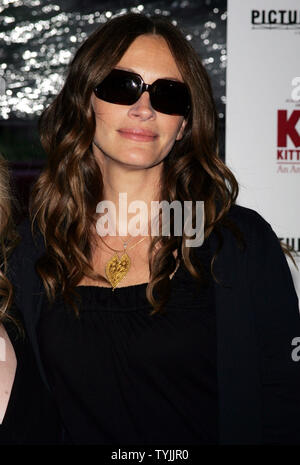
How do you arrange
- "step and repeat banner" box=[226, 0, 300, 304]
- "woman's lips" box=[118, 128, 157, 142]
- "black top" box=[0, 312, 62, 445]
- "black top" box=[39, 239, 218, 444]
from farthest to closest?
"step and repeat banner" box=[226, 0, 300, 304] < "woman's lips" box=[118, 128, 157, 142] < "black top" box=[39, 239, 218, 444] < "black top" box=[0, 312, 62, 445]

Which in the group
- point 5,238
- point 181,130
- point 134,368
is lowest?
point 134,368

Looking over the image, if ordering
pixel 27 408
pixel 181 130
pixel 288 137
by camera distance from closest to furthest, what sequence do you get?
pixel 27 408 < pixel 181 130 < pixel 288 137

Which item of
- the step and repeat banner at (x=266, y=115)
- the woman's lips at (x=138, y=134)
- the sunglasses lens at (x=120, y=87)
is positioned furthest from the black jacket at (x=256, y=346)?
the step and repeat banner at (x=266, y=115)

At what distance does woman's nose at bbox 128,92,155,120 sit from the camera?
203cm

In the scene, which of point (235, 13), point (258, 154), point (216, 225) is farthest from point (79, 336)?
point (235, 13)

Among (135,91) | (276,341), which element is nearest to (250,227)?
(276,341)

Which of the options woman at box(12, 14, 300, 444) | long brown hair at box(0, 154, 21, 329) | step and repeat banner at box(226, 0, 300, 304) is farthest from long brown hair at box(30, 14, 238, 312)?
step and repeat banner at box(226, 0, 300, 304)

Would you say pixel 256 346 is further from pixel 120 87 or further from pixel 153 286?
pixel 120 87

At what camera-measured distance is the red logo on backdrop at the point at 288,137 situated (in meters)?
2.87

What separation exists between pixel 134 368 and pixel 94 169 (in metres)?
0.83

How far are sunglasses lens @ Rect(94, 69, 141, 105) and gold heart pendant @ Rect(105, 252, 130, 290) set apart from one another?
22.0 inches

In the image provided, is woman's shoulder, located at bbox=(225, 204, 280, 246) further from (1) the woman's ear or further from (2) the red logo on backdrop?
(2) the red logo on backdrop

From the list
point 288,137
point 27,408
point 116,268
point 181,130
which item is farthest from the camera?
point 288,137

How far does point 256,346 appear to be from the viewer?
6.50 feet
